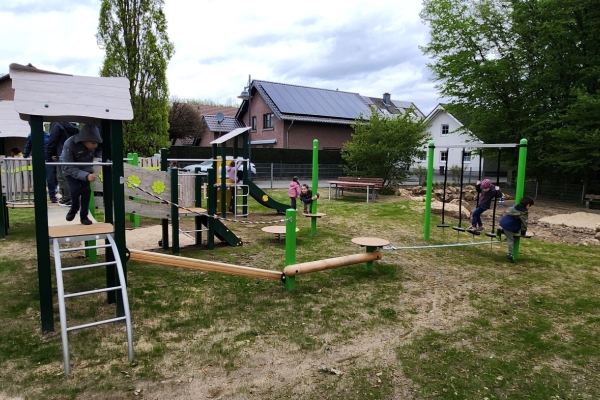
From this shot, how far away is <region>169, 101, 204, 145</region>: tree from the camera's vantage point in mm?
35125

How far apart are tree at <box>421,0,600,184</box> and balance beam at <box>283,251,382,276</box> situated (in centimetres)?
1126

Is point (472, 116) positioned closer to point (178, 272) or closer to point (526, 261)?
point (526, 261)

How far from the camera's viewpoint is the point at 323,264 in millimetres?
5426

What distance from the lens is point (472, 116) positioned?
17.5 metres

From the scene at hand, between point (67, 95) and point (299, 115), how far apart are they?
27.6 meters

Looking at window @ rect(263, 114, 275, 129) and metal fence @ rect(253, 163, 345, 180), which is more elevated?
window @ rect(263, 114, 275, 129)

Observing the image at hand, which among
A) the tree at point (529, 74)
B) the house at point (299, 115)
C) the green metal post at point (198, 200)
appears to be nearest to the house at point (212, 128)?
the house at point (299, 115)

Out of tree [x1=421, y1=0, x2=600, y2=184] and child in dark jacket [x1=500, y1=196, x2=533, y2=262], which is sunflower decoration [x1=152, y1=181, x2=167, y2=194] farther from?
tree [x1=421, y1=0, x2=600, y2=184]

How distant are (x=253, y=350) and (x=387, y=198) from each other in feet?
44.5

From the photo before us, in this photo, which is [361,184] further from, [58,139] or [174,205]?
[58,139]

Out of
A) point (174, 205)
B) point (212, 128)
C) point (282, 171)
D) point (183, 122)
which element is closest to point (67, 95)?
point (174, 205)

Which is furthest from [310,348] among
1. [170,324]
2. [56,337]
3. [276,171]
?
[276,171]

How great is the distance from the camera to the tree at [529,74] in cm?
1438

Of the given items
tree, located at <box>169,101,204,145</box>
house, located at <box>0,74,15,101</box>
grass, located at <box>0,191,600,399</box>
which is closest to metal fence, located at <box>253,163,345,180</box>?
tree, located at <box>169,101,204,145</box>
